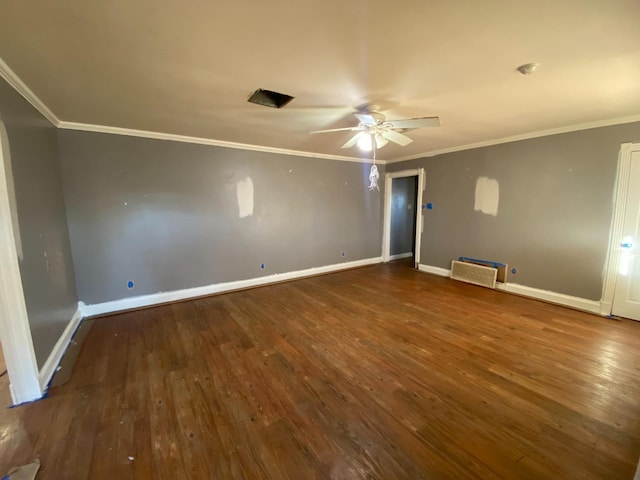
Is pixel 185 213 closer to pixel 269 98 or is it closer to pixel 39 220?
pixel 39 220

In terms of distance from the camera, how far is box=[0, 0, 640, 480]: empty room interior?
4.84 ft

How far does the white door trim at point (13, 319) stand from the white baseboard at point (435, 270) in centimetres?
560

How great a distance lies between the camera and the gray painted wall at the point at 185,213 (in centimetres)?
332

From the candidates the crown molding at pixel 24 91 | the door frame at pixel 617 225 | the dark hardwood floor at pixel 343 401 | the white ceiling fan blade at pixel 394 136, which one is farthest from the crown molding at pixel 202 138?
the dark hardwood floor at pixel 343 401

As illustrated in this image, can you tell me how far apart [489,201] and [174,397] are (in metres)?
4.95

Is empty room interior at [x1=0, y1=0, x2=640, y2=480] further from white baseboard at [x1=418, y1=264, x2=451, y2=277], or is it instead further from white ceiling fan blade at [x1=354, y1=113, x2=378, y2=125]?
white baseboard at [x1=418, y1=264, x2=451, y2=277]

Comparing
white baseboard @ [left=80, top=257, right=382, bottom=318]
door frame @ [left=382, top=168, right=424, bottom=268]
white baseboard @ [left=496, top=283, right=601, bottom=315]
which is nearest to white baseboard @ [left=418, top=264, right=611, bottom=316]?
white baseboard @ [left=496, top=283, right=601, bottom=315]

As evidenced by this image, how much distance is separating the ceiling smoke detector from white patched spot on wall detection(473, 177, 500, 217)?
105 inches

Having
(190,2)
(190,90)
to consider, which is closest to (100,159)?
(190,90)

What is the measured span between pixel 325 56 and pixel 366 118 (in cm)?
80

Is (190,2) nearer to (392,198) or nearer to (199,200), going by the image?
(199,200)

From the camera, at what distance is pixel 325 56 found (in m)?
1.76

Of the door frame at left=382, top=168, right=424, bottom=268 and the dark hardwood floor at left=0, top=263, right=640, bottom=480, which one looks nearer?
the dark hardwood floor at left=0, top=263, right=640, bottom=480

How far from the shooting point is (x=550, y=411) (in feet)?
5.97
